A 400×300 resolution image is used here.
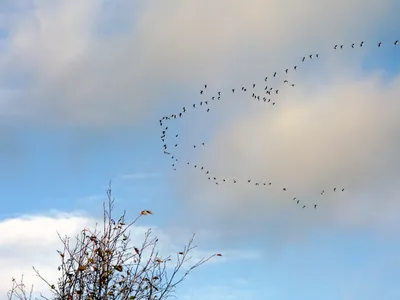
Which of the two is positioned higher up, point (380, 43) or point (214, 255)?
point (380, 43)

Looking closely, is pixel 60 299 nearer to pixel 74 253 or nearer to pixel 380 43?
pixel 74 253

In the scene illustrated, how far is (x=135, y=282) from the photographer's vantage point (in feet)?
58.3

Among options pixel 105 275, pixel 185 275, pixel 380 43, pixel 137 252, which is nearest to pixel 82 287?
pixel 105 275

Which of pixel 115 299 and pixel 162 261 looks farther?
pixel 162 261

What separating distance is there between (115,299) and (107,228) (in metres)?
2.34

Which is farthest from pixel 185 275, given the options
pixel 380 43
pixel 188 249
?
pixel 380 43

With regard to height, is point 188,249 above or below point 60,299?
above

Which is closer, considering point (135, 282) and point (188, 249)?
point (135, 282)

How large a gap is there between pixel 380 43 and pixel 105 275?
14.2m

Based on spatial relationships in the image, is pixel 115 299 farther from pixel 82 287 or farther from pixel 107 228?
pixel 107 228

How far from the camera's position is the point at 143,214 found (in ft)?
60.8

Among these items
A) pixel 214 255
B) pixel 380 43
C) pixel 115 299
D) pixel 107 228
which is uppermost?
pixel 380 43

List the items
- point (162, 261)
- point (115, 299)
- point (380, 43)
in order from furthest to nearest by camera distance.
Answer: point (380, 43) < point (162, 261) < point (115, 299)

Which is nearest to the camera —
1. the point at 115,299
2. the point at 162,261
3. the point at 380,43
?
the point at 115,299
